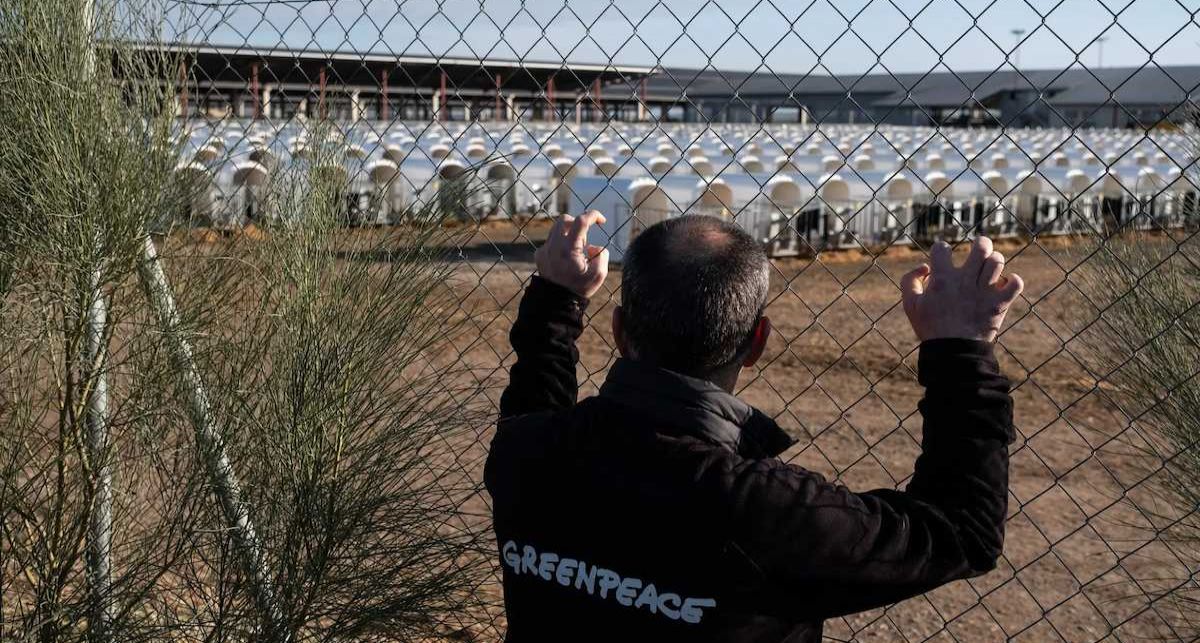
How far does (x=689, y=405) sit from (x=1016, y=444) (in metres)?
6.91

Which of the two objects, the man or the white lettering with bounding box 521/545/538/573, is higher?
the man

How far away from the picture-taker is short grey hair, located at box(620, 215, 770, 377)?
5.61ft

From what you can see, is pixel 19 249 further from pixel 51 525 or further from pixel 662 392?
pixel 662 392

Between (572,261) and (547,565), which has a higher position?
(572,261)

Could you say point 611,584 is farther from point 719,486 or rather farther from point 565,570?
point 719,486

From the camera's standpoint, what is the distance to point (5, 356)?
2902mm

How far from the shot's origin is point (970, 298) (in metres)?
1.72

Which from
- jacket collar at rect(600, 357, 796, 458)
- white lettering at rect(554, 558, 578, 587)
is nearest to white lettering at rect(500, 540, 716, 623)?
white lettering at rect(554, 558, 578, 587)

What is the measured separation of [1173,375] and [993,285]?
1.22 metres

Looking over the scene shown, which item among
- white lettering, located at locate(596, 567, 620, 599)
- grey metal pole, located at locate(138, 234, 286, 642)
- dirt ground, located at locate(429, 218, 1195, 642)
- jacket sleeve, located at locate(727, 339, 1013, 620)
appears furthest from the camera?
dirt ground, located at locate(429, 218, 1195, 642)

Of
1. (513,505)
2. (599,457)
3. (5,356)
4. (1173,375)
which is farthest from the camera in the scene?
(5,356)

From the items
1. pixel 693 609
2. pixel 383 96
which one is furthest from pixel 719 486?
pixel 383 96

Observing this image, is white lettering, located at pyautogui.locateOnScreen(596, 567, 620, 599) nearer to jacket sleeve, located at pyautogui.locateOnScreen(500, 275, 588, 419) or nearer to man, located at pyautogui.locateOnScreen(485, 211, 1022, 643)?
man, located at pyautogui.locateOnScreen(485, 211, 1022, 643)

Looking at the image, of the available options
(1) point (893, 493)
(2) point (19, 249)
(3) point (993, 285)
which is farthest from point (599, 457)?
(2) point (19, 249)
